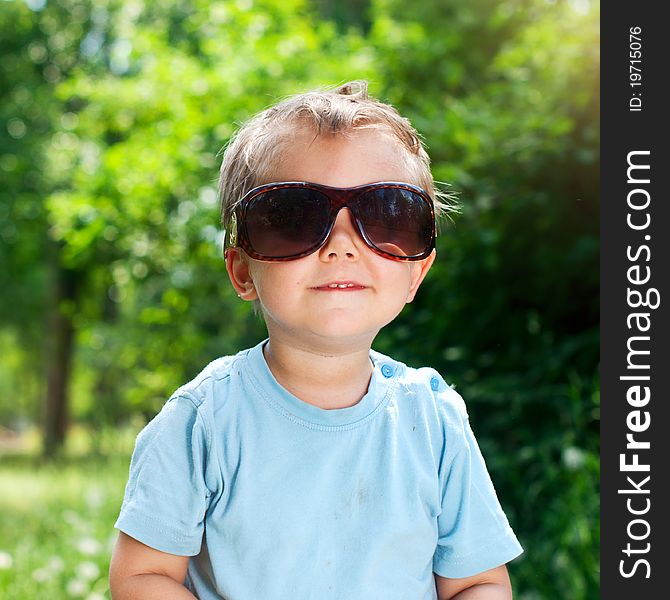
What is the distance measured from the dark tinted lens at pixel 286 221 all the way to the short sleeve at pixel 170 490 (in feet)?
1.12

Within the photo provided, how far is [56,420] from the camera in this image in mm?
16578

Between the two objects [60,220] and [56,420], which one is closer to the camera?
[60,220]

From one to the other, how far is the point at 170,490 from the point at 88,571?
295cm

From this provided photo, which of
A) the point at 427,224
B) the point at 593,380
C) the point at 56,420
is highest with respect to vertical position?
the point at 427,224

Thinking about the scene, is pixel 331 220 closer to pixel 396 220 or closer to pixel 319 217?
pixel 319 217

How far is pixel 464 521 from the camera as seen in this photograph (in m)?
1.73

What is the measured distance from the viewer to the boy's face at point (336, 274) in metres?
1.65

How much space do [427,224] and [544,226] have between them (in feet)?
9.63

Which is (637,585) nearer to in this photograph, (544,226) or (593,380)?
(593,380)

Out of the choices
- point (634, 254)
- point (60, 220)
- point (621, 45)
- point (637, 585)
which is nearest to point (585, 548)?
point (637, 585)

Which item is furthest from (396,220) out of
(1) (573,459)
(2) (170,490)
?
(1) (573,459)

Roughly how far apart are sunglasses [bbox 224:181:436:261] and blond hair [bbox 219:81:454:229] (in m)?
0.06

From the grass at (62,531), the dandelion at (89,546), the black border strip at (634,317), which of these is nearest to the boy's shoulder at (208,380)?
the black border strip at (634,317)

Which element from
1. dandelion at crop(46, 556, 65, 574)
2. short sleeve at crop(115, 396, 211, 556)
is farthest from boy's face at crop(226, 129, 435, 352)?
dandelion at crop(46, 556, 65, 574)
